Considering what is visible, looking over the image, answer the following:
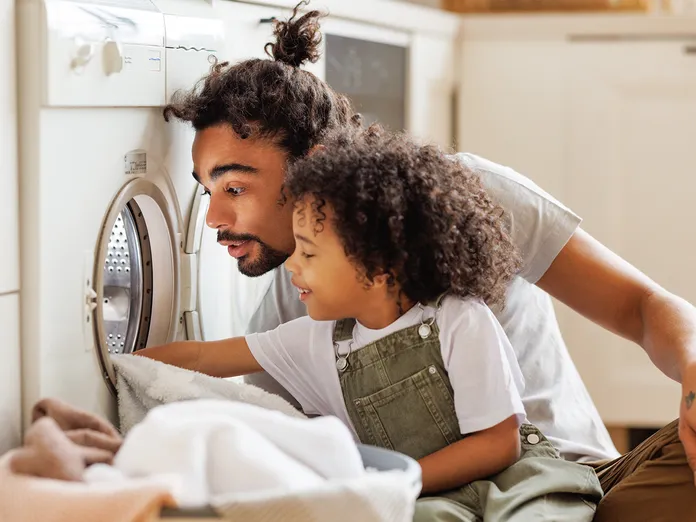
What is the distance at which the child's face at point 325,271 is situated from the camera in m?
1.12

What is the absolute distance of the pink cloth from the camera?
76 cm

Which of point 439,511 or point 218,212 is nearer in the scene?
point 439,511

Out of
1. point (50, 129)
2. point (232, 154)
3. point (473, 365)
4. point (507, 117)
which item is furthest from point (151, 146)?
point (507, 117)

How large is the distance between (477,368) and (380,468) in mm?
203

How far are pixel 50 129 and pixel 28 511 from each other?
391mm

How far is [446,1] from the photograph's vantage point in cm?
281

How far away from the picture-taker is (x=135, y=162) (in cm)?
121

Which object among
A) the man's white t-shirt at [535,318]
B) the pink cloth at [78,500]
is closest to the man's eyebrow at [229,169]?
the man's white t-shirt at [535,318]

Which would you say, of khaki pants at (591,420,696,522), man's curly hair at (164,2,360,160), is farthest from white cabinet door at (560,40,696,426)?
khaki pants at (591,420,696,522)

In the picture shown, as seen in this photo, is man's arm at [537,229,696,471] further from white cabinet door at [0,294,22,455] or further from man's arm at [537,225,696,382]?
white cabinet door at [0,294,22,455]

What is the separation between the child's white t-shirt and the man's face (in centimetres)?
15

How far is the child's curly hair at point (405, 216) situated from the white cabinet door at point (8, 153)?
0.30 metres

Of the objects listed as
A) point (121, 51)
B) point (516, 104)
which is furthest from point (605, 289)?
point (516, 104)

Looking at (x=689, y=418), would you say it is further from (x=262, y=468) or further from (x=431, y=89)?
(x=431, y=89)
